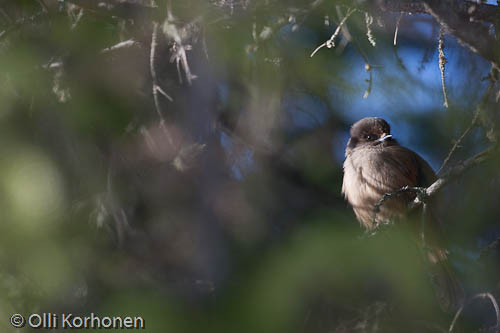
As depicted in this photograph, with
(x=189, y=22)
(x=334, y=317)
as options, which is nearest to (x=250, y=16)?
(x=189, y=22)

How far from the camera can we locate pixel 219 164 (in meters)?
4.17

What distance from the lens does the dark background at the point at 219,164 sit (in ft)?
8.53

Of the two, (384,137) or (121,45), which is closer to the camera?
(121,45)

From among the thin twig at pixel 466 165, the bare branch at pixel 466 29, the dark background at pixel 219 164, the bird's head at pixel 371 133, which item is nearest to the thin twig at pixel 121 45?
the dark background at pixel 219 164

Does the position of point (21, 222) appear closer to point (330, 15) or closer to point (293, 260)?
point (293, 260)

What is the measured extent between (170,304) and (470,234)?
8.43ft

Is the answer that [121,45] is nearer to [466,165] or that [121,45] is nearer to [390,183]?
[466,165]

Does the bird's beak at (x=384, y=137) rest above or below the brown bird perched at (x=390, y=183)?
above

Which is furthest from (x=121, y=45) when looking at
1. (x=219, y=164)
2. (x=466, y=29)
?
(x=466, y=29)

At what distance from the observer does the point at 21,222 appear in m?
2.84

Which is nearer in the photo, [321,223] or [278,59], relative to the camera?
[321,223]

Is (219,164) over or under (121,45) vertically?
under

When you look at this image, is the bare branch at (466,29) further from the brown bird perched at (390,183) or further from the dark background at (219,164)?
the brown bird perched at (390,183)

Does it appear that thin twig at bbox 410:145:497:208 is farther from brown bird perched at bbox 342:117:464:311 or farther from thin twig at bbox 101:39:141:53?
thin twig at bbox 101:39:141:53
